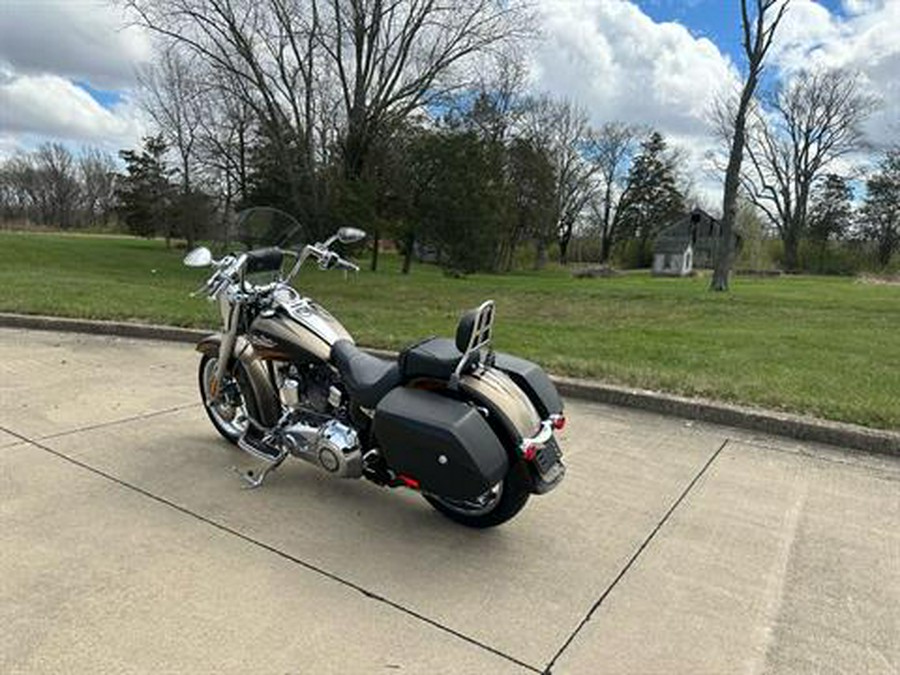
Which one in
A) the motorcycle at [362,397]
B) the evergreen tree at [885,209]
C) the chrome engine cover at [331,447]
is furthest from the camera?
the evergreen tree at [885,209]

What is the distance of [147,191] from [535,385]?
43.2 metres

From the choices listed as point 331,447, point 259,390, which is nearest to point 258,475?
point 259,390

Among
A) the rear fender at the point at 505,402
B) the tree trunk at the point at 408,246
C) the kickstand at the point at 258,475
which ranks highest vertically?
the tree trunk at the point at 408,246

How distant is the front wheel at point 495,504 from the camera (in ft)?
8.91

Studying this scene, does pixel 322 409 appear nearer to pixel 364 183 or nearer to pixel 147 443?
pixel 147 443

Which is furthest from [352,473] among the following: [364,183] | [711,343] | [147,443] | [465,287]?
[364,183]

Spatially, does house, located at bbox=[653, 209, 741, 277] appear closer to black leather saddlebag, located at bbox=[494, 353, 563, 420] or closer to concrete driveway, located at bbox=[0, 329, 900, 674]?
concrete driveway, located at bbox=[0, 329, 900, 674]

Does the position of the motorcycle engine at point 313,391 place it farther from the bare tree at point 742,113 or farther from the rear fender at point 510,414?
the bare tree at point 742,113

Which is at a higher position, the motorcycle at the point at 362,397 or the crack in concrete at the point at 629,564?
the motorcycle at the point at 362,397

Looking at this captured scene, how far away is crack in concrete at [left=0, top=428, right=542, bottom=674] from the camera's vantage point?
7.04 feet

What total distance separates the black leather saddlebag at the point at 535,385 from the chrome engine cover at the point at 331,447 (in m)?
0.80

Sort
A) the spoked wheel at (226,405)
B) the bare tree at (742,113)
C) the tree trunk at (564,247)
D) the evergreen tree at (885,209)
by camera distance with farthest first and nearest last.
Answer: the tree trunk at (564,247)
the evergreen tree at (885,209)
the bare tree at (742,113)
the spoked wheel at (226,405)

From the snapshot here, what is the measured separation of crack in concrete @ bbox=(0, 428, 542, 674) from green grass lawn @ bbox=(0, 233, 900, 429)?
11.1 feet

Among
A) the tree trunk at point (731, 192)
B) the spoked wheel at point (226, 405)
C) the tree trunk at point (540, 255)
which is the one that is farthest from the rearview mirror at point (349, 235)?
the tree trunk at point (540, 255)
